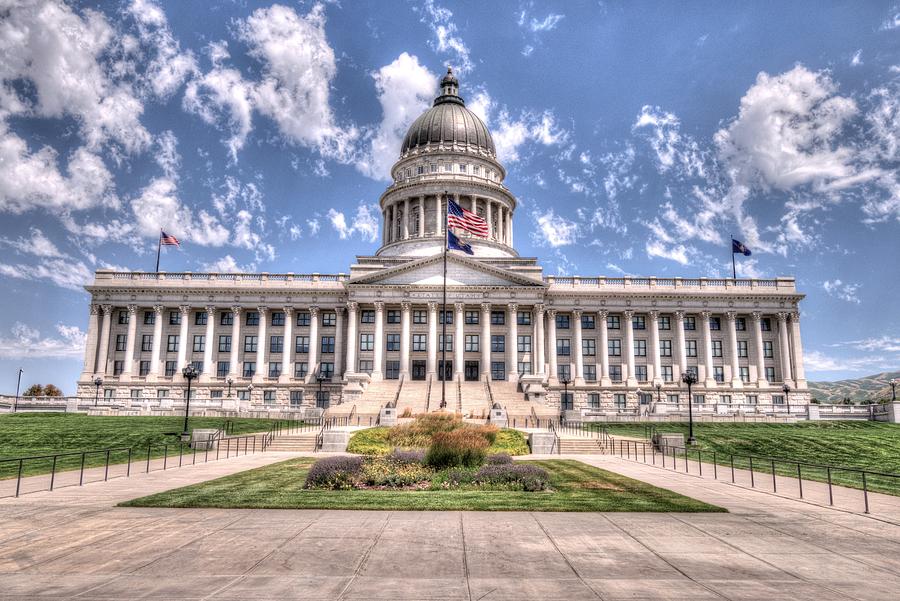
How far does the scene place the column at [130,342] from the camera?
70506 mm

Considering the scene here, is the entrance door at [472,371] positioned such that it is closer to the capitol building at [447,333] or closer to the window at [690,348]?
the capitol building at [447,333]

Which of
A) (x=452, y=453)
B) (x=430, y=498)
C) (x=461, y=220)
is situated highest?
(x=461, y=220)

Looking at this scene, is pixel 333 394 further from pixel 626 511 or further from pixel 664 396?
pixel 626 511

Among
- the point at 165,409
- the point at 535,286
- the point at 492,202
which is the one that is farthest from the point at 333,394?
the point at 492,202

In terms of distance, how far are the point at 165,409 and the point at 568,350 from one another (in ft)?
148

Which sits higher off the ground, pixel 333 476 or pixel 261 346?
pixel 261 346

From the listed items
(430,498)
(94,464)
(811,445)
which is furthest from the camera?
(811,445)

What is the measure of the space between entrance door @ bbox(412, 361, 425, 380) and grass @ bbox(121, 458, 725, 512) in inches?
1972

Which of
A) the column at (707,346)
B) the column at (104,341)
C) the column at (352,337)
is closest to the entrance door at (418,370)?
the column at (352,337)

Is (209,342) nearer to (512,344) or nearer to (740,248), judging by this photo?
(512,344)

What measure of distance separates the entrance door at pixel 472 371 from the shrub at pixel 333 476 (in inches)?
2020

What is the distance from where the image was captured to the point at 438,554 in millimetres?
10242

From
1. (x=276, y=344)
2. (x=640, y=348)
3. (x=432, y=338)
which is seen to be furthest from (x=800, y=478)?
(x=276, y=344)

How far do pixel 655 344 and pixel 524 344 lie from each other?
16.1 m
